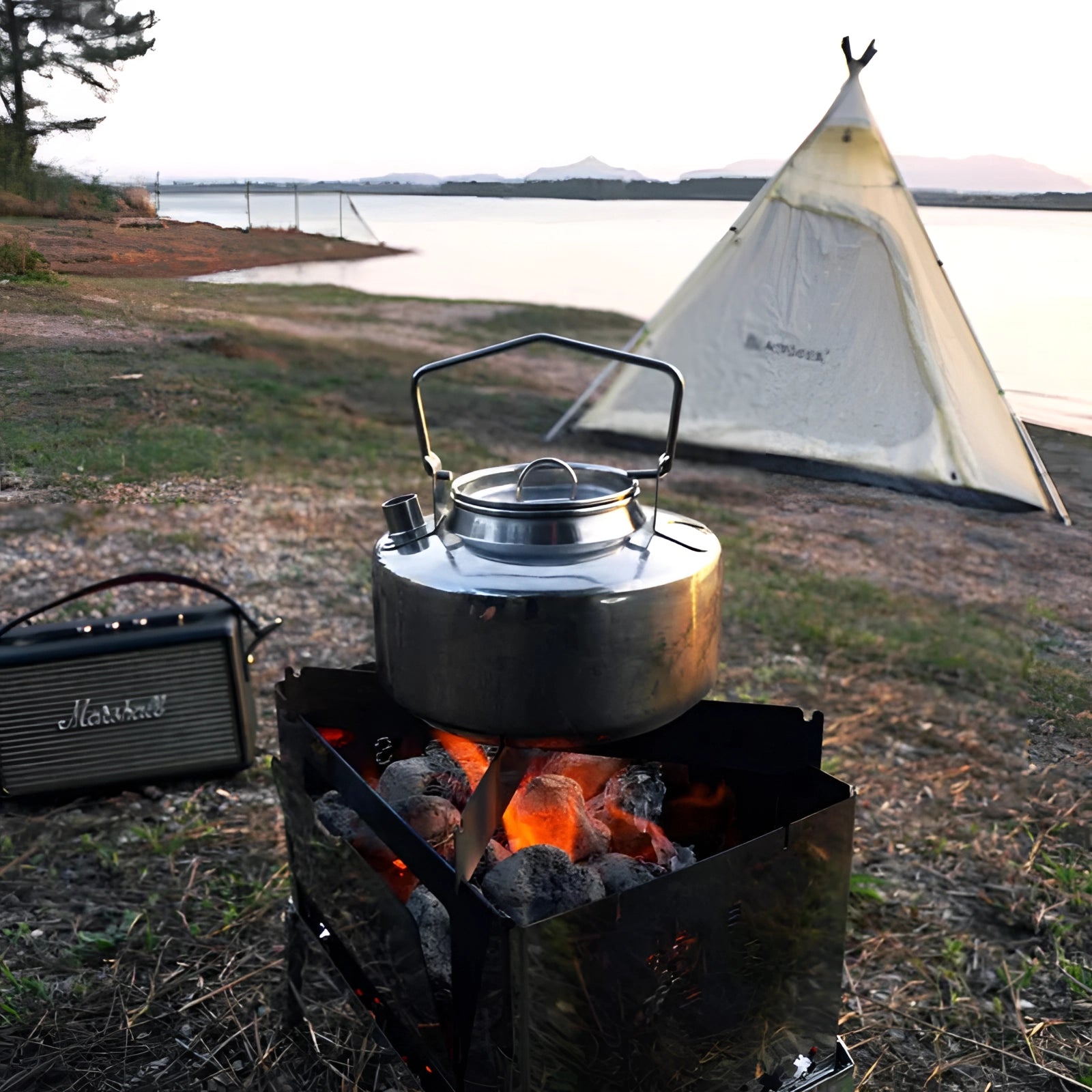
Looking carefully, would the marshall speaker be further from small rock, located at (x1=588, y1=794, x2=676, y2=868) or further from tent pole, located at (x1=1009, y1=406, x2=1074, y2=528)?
tent pole, located at (x1=1009, y1=406, x2=1074, y2=528)

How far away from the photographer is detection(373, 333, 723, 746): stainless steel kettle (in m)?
1.10

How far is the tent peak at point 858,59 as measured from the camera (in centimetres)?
405

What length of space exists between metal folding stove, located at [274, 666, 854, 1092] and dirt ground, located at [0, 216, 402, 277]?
5.25 ft

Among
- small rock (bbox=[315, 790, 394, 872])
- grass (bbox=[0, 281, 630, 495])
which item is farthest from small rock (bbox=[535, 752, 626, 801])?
grass (bbox=[0, 281, 630, 495])

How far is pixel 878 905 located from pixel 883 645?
1594 mm

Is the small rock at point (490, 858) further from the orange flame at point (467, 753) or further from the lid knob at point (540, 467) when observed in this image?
the lid knob at point (540, 467)

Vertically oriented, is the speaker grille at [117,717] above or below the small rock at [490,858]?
below

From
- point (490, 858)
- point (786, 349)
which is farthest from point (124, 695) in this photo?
point (786, 349)

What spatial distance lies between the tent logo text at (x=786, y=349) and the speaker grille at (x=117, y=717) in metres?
3.22

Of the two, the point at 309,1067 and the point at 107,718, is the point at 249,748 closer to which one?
the point at 107,718

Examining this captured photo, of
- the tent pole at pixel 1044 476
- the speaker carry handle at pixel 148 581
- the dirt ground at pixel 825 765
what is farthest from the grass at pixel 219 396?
the tent pole at pixel 1044 476

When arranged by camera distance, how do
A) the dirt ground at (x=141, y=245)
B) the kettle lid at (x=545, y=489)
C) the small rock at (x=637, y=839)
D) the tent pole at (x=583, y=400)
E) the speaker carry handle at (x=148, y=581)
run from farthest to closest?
1. the tent pole at (x=583, y=400)
2. the dirt ground at (x=141, y=245)
3. the speaker carry handle at (x=148, y=581)
4. the small rock at (x=637, y=839)
5. the kettle lid at (x=545, y=489)

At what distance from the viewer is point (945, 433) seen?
4289 mm

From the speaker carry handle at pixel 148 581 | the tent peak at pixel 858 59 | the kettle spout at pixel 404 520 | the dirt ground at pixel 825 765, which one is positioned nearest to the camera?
the kettle spout at pixel 404 520
